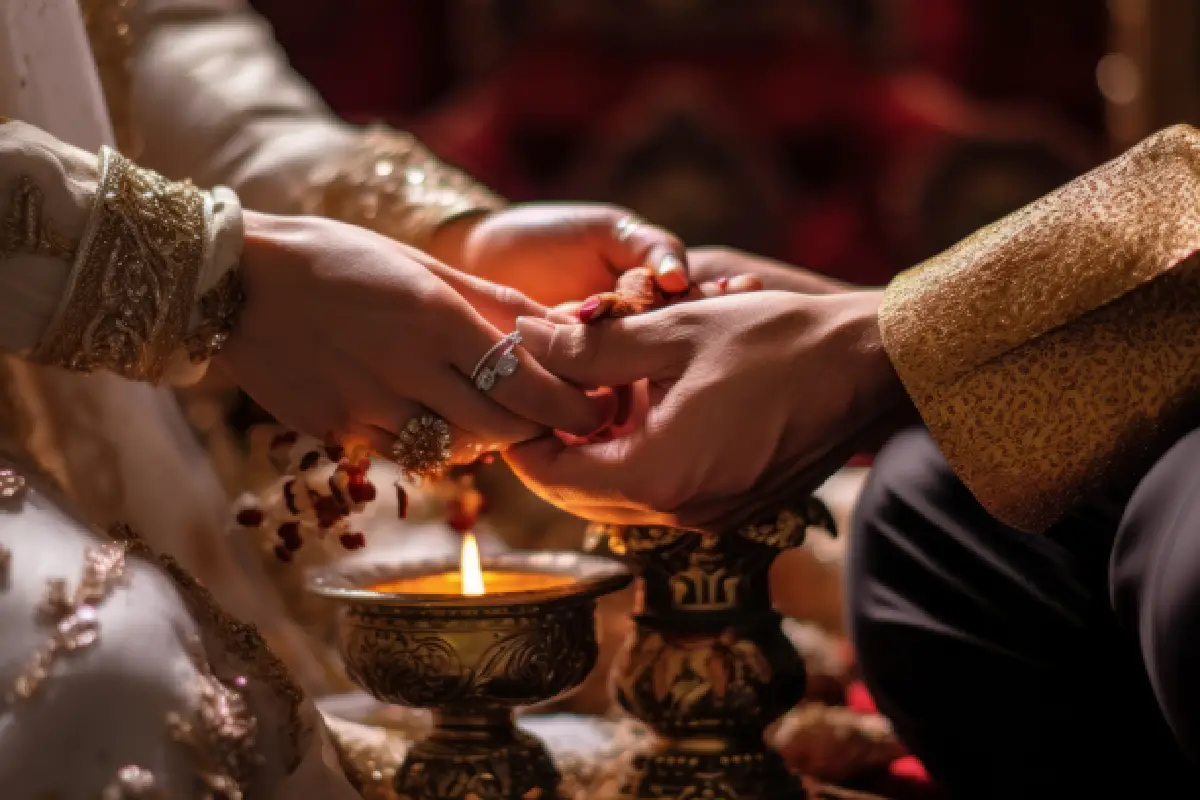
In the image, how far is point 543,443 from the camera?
0.82 meters

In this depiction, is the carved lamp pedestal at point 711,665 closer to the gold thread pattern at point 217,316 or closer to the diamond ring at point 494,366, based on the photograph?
the diamond ring at point 494,366

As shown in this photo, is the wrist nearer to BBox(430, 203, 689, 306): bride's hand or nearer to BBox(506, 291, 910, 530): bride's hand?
BBox(506, 291, 910, 530): bride's hand

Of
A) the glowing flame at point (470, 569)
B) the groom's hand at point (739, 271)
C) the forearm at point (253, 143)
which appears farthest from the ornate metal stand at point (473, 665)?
the forearm at point (253, 143)

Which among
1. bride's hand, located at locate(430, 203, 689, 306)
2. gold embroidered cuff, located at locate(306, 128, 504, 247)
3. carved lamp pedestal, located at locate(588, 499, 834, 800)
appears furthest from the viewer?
gold embroidered cuff, located at locate(306, 128, 504, 247)

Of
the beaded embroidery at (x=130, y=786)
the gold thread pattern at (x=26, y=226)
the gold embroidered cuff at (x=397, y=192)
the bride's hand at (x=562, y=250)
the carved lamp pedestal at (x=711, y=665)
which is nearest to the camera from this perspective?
the beaded embroidery at (x=130, y=786)

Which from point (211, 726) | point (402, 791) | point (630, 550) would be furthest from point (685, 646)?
point (211, 726)

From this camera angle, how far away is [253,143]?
113 centimetres

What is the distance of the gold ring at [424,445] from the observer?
795 mm

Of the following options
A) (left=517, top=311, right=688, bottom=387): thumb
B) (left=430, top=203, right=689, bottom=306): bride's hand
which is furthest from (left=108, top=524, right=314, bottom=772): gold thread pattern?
(left=430, top=203, right=689, bottom=306): bride's hand

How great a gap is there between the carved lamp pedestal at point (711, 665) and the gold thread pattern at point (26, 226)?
1.09 feet

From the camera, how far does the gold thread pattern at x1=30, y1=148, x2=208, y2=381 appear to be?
736mm

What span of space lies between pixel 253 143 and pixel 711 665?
1.84ft

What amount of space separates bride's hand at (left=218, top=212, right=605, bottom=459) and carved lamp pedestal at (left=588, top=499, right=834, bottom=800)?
10 centimetres

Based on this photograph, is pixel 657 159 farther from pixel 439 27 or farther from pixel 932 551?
pixel 932 551
